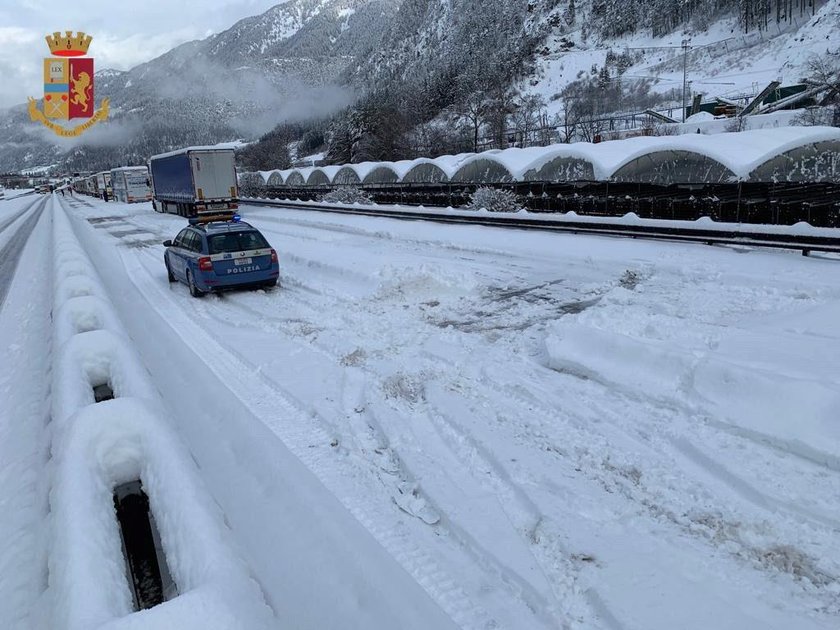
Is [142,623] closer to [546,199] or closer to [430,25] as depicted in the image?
[546,199]

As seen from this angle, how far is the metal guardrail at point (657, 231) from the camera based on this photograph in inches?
523

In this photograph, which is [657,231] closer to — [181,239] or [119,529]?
[181,239]

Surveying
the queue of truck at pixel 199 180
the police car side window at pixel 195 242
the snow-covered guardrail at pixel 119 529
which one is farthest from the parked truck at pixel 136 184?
the snow-covered guardrail at pixel 119 529

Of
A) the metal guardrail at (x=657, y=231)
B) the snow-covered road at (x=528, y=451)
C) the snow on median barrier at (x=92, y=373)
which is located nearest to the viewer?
the snow-covered road at (x=528, y=451)

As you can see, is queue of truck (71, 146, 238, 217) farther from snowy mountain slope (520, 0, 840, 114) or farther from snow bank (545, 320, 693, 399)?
snowy mountain slope (520, 0, 840, 114)

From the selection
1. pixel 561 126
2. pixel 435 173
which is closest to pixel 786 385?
pixel 435 173

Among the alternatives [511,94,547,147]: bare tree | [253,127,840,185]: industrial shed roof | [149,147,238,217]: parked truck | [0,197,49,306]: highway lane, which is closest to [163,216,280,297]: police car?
[0,197,49,306]: highway lane

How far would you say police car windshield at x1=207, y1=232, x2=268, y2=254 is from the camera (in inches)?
498

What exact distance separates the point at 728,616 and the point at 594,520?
109cm

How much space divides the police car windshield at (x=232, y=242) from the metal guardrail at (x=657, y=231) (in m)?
11.4

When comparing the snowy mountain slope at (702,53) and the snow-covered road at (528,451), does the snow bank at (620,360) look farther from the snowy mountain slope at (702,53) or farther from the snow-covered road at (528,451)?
the snowy mountain slope at (702,53)

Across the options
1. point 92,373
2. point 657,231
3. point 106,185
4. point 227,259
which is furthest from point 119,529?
point 106,185

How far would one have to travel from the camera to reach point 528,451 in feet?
17.2

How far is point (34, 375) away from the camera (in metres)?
8.25
